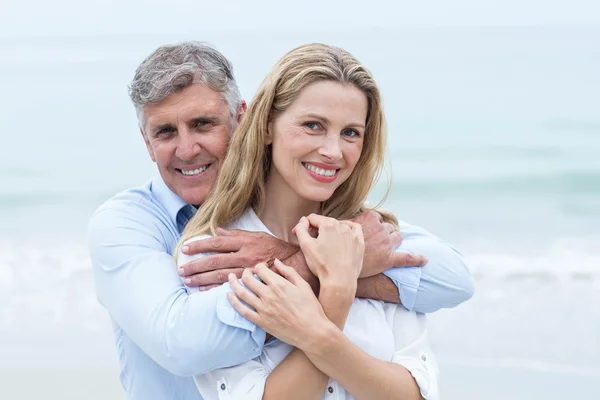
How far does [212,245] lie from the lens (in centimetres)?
267

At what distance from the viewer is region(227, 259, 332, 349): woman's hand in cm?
242

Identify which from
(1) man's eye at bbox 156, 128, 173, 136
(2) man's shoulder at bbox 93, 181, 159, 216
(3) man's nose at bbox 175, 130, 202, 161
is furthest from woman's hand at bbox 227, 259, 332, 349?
(1) man's eye at bbox 156, 128, 173, 136

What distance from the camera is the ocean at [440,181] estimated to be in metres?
7.36

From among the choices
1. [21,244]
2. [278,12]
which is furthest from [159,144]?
[278,12]

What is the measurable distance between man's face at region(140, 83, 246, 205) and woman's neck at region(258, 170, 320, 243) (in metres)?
0.33

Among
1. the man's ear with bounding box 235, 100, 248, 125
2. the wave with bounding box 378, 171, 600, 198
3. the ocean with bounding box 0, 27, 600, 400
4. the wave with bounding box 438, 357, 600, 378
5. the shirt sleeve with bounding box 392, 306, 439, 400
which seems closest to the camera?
the shirt sleeve with bounding box 392, 306, 439, 400

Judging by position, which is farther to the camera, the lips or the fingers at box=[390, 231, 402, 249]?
the lips

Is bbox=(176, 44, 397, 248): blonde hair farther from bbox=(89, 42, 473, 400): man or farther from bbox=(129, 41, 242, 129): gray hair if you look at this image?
bbox=(129, 41, 242, 129): gray hair

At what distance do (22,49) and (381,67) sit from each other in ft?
34.0

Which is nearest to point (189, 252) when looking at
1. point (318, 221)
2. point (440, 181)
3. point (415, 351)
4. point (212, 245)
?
point (212, 245)

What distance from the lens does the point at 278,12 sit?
2619 cm

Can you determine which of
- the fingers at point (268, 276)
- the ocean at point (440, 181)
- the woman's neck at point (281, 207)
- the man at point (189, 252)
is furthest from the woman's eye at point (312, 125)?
the ocean at point (440, 181)

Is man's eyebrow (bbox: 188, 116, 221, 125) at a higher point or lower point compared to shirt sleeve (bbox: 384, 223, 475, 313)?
higher

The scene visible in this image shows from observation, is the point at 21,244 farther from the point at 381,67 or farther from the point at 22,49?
the point at 22,49
